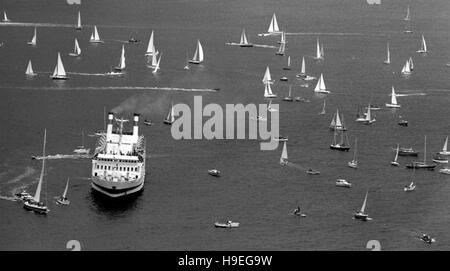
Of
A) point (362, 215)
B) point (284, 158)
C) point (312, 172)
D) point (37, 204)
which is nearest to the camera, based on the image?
point (37, 204)

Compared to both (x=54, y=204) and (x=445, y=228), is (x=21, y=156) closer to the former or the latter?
(x=54, y=204)

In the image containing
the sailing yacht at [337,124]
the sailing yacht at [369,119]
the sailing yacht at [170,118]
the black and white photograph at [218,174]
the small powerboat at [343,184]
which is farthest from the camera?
the sailing yacht at [369,119]

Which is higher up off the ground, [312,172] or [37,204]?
[312,172]

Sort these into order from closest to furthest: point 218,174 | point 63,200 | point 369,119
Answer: point 63,200
point 218,174
point 369,119

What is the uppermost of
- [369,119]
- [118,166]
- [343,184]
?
[369,119]

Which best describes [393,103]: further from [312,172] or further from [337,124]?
[312,172]

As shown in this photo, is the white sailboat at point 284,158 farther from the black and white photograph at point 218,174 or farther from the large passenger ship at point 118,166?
the large passenger ship at point 118,166

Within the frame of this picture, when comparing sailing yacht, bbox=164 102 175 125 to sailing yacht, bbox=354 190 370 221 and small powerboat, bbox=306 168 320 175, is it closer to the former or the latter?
small powerboat, bbox=306 168 320 175

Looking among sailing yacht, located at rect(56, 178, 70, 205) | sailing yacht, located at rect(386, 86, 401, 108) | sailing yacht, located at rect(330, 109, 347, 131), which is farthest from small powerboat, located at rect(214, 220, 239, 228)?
sailing yacht, located at rect(386, 86, 401, 108)

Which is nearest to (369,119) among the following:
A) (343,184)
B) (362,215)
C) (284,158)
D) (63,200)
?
(284,158)

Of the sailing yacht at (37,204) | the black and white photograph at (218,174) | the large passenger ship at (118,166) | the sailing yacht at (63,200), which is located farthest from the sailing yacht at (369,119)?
the sailing yacht at (37,204)
